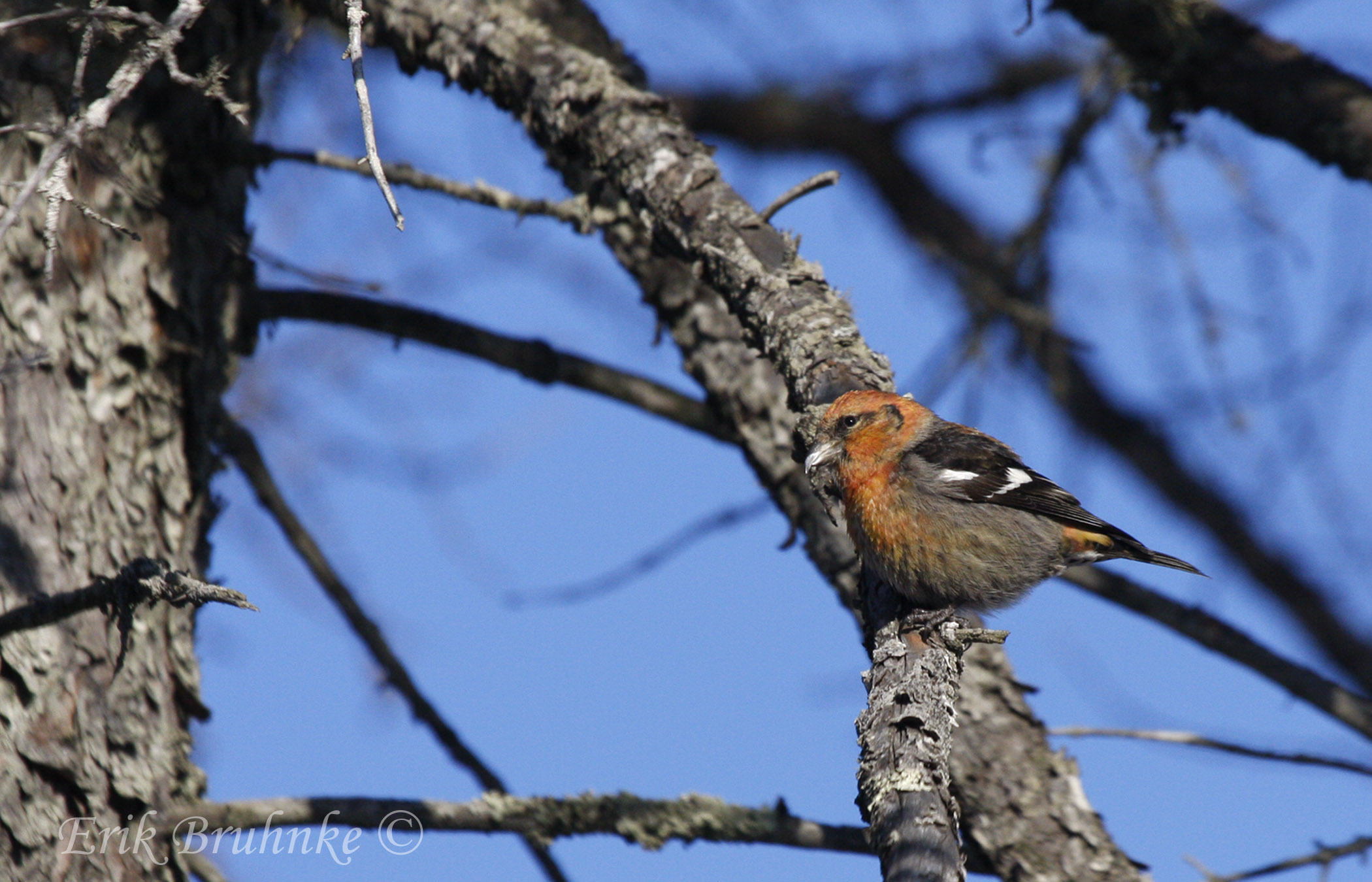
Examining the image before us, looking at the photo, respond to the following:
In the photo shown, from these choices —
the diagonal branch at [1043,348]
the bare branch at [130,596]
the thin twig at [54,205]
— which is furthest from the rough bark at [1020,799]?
the thin twig at [54,205]

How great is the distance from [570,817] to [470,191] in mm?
2016

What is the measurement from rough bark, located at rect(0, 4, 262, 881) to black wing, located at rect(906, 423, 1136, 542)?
2503 mm

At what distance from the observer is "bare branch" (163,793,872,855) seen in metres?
3.22

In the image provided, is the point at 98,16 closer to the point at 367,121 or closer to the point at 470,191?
the point at 367,121

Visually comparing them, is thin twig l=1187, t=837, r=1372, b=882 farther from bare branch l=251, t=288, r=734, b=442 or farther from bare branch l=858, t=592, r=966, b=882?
bare branch l=251, t=288, r=734, b=442

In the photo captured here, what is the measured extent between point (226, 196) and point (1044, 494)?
10.2 feet

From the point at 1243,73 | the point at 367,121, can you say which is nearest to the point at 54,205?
the point at 367,121

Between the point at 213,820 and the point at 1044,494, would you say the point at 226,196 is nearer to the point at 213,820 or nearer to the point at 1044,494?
the point at 213,820

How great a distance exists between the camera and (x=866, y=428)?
3.84m

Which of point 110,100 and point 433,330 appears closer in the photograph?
point 110,100

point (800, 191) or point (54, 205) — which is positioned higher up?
point (800, 191)

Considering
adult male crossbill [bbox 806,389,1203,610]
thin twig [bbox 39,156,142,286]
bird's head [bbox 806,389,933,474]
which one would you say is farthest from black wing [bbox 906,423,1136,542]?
thin twig [bbox 39,156,142,286]

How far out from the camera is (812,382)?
127 inches

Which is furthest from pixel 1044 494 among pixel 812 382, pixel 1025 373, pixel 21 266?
pixel 21 266
